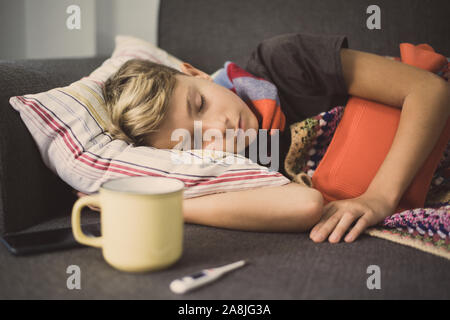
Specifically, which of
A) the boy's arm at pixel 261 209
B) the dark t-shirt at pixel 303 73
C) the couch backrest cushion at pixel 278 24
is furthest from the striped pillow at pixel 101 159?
the couch backrest cushion at pixel 278 24

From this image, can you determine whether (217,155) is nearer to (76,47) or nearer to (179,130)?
(179,130)

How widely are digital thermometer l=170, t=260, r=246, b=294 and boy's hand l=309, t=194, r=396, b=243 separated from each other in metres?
0.19

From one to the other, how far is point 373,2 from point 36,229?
103cm

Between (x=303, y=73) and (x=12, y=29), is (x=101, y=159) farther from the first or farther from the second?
(x=12, y=29)

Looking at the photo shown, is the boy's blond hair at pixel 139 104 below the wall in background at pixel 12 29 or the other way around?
below

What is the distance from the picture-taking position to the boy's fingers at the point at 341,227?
0.60 meters

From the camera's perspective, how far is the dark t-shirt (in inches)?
34.1

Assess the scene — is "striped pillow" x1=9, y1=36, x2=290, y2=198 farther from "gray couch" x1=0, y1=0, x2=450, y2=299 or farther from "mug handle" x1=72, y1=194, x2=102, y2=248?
"mug handle" x1=72, y1=194, x2=102, y2=248

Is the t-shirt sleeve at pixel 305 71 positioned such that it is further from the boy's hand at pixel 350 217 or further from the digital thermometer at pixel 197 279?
the digital thermometer at pixel 197 279

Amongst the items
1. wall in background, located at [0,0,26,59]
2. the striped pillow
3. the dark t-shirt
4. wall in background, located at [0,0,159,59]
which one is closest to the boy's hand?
the striped pillow

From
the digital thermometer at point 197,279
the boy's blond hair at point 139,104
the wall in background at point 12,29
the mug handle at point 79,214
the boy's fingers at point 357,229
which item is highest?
the wall in background at point 12,29

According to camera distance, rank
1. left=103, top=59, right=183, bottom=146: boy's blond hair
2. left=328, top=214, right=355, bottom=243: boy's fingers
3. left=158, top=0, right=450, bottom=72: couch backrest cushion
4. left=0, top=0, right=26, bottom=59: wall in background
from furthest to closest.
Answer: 1. left=0, top=0, right=26, bottom=59: wall in background
2. left=158, top=0, right=450, bottom=72: couch backrest cushion
3. left=103, top=59, right=183, bottom=146: boy's blond hair
4. left=328, top=214, right=355, bottom=243: boy's fingers
